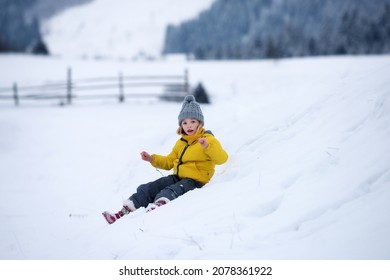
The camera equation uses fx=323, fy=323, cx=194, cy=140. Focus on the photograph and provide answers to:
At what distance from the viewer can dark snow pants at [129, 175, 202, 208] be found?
3.69m

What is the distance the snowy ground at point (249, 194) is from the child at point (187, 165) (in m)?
0.16

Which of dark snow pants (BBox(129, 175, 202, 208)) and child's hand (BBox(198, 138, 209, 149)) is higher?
child's hand (BBox(198, 138, 209, 149))

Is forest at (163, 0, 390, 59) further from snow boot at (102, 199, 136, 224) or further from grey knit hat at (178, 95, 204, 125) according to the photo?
snow boot at (102, 199, 136, 224)

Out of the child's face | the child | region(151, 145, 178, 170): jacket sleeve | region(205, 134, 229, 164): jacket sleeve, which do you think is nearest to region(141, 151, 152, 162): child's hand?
the child

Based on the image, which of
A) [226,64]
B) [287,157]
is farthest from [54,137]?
[226,64]

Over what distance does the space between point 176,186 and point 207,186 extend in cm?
37

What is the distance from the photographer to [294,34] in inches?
2840

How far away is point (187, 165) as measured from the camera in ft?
13.1

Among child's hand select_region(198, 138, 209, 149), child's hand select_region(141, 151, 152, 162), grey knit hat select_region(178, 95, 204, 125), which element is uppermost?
grey knit hat select_region(178, 95, 204, 125)

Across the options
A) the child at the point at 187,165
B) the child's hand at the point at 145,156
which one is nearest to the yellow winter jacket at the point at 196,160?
the child at the point at 187,165

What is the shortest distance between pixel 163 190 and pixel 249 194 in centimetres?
108

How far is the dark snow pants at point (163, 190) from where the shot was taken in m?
3.69
